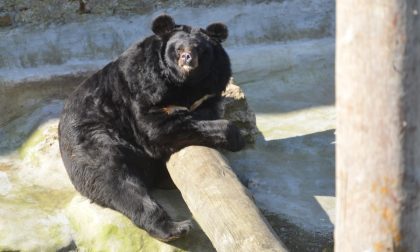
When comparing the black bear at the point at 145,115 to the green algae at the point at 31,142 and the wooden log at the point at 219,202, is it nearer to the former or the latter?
the wooden log at the point at 219,202

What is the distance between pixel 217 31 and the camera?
18.4ft

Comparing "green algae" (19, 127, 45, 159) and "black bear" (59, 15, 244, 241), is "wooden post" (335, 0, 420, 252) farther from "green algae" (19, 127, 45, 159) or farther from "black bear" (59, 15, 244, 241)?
"green algae" (19, 127, 45, 159)

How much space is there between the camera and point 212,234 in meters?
4.38

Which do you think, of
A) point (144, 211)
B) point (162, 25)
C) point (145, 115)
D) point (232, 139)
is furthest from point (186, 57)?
point (144, 211)

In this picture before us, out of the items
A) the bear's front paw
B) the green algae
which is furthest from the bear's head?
the green algae

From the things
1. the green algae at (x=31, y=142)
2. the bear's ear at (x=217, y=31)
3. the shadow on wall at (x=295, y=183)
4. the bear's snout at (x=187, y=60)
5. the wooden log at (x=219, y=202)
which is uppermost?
the bear's ear at (x=217, y=31)

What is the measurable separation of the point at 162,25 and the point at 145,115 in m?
0.70

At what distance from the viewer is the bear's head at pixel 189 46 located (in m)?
5.35

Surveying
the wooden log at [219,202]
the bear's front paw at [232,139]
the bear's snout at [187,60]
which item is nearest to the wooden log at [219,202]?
the wooden log at [219,202]

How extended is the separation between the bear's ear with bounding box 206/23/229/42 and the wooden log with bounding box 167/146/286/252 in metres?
0.95

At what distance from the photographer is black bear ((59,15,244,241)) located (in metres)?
5.21

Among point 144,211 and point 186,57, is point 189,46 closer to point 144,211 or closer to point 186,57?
point 186,57

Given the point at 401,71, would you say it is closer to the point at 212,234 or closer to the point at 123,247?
the point at 212,234

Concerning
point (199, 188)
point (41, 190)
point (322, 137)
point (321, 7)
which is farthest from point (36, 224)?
point (321, 7)
